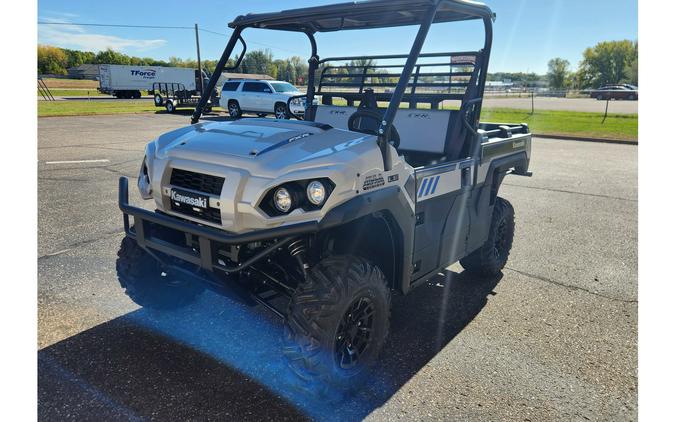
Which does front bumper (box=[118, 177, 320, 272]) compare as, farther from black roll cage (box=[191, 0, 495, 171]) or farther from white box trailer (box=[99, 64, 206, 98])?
white box trailer (box=[99, 64, 206, 98])

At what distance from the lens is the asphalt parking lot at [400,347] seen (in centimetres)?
266

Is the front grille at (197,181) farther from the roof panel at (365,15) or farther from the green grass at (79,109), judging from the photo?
the green grass at (79,109)

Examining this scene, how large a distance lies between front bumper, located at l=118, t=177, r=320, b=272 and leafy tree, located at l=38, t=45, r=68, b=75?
359ft

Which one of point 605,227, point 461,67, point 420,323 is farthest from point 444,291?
point 605,227

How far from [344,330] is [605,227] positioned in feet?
16.1

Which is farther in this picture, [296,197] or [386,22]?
[386,22]

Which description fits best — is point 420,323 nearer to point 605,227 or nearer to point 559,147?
point 605,227

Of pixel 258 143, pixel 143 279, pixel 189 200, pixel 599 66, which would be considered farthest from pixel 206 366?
pixel 599 66

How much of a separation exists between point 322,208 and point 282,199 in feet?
0.67

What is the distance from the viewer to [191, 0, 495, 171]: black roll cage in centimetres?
273

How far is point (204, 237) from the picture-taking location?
8.02 ft

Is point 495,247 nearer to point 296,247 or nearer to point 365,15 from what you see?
point 365,15

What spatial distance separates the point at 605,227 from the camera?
6.23 meters

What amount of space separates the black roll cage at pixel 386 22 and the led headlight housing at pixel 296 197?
1.55 feet
